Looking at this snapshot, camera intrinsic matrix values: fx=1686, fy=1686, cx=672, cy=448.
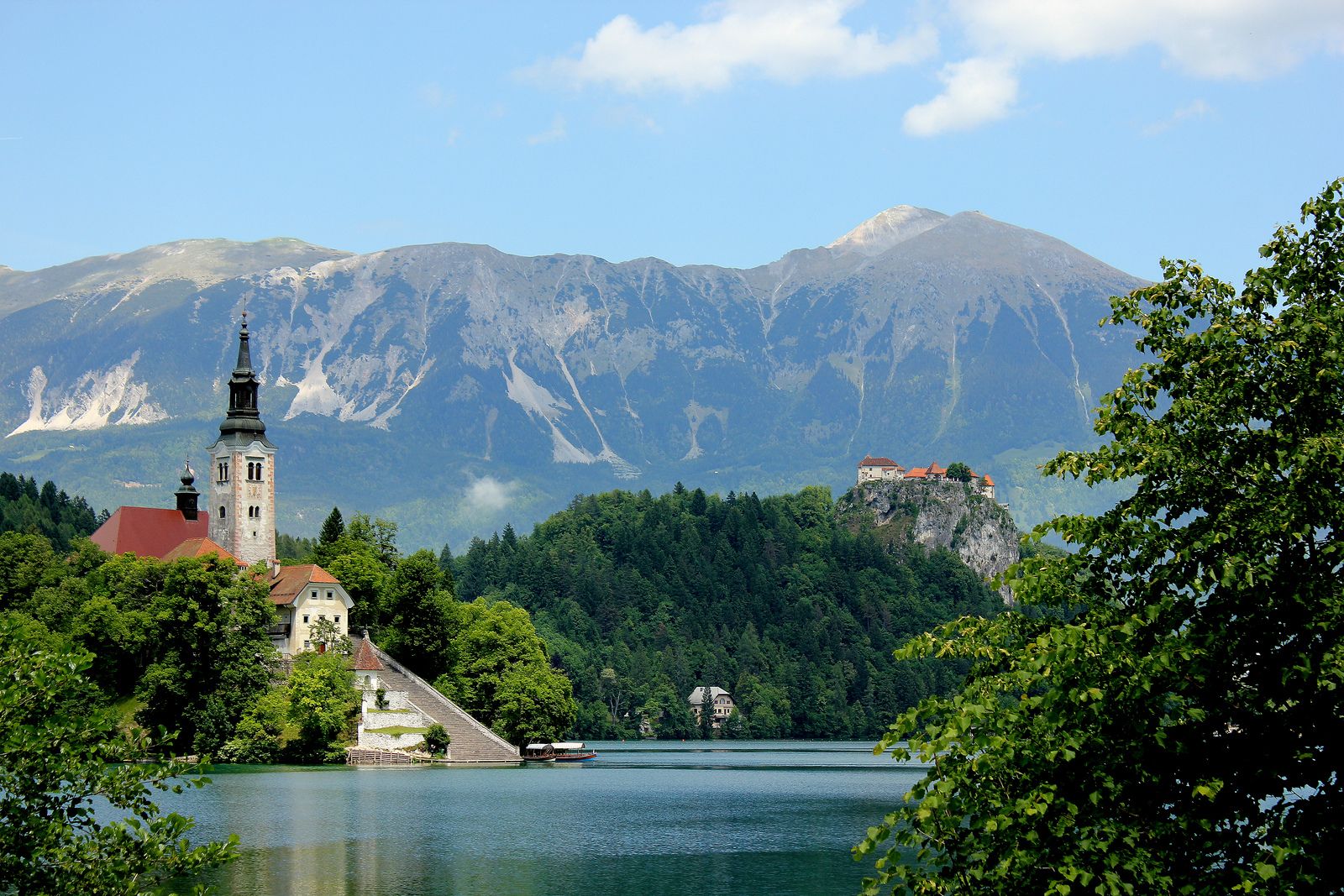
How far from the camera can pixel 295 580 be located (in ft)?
412

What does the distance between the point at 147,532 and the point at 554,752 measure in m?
37.8

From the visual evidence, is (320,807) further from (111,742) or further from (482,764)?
(111,742)

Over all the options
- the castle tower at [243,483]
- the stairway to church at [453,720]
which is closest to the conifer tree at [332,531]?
the castle tower at [243,483]

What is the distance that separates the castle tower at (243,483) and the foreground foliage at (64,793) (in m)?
117

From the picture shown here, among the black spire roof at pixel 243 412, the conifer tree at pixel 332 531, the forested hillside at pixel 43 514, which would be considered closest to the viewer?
the black spire roof at pixel 243 412

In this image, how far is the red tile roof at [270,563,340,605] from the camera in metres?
124

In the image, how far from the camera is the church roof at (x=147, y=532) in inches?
5290

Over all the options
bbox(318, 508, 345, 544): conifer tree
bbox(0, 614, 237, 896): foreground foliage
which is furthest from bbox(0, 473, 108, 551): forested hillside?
bbox(0, 614, 237, 896): foreground foliage

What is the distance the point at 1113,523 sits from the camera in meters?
21.4

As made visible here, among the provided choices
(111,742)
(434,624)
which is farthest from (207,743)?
(111,742)

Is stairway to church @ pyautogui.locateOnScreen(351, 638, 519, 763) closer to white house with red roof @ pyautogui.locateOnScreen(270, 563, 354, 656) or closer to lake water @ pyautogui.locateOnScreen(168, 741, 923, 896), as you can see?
lake water @ pyautogui.locateOnScreen(168, 741, 923, 896)

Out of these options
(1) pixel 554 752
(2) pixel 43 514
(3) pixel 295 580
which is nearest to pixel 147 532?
(3) pixel 295 580

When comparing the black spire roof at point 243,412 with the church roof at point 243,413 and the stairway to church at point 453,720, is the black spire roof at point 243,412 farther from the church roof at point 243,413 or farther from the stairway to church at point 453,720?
the stairway to church at point 453,720

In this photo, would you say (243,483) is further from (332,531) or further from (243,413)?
(332,531)
